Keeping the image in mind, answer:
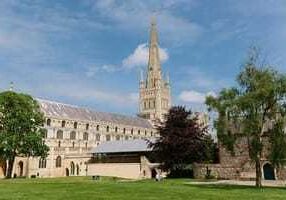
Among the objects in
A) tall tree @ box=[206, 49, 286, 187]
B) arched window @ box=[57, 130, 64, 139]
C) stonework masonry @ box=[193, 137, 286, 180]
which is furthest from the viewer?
arched window @ box=[57, 130, 64, 139]

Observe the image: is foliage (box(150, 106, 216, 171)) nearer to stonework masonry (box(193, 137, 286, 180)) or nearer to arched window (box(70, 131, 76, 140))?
stonework masonry (box(193, 137, 286, 180))

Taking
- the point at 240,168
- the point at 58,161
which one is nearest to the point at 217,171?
the point at 240,168

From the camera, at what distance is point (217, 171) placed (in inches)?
1928

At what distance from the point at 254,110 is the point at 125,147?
43.3 metres

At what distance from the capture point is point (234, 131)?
109 feet

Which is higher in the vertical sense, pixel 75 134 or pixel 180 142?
pixel 75 134

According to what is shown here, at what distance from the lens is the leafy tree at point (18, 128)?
5872 centimetres

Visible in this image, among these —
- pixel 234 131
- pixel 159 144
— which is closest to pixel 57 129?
pixel 159 144

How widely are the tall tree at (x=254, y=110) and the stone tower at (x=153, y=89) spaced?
4207 inches

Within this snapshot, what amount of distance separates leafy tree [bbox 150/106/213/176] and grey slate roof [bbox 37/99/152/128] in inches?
1822

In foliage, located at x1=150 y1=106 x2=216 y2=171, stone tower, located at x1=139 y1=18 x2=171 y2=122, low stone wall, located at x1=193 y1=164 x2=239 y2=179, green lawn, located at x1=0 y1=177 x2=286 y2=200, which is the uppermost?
stone tower, located at x1=139 y1=18 x2=171 y2=122

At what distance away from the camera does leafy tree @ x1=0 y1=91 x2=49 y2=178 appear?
2312 inches

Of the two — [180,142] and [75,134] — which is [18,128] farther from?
[75,134]

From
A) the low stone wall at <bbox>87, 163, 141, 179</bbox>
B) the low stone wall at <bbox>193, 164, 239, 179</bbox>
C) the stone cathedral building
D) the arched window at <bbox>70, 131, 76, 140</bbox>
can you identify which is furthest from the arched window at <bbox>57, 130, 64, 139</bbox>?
the low stone wall at <bbox>193, 164, 239, 179</bbox>
